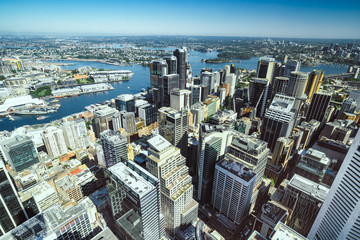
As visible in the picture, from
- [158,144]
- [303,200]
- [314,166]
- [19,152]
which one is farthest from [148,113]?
[303,200]

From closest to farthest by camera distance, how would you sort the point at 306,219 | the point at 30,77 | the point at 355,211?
1. the point at 355,211
2. the point at 306,219
3. the point at 30,77

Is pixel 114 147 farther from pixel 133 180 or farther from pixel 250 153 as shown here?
pixel 250 153

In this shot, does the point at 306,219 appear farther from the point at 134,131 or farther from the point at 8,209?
the point at 134,131

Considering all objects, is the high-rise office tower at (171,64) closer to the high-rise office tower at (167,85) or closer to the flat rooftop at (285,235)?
the high-rise office tower at (167,85)

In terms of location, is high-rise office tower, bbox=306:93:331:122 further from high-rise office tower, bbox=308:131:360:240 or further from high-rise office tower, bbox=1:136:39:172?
high-rise office tower, bbox=1:136:39:172

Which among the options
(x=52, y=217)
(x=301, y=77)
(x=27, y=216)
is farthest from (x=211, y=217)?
(x=301, y=77)

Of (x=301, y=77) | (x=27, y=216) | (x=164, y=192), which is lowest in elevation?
(x=27, y=216)

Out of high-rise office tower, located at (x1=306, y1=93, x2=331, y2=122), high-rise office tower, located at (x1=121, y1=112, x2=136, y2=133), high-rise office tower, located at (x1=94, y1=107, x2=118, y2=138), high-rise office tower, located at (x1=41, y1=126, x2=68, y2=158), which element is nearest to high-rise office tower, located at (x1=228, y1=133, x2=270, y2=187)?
high-rise office tower, located at (x1=121, y1=112, x2=136, y2=133)
